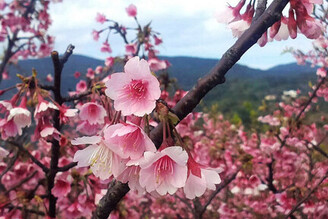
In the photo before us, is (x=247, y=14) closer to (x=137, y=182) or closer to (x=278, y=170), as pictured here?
(x=137, y=182)

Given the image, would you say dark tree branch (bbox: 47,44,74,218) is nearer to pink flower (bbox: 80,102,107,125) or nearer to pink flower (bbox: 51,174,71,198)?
pink flower (bbox: 51,174,71,198)

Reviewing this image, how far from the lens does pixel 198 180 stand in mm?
847

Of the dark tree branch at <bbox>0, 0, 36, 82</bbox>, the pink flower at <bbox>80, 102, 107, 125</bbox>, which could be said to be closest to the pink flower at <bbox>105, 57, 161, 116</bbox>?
the pink flower at <bbox>80, 102, 107, 125</bbox>

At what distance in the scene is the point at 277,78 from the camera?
124 feet

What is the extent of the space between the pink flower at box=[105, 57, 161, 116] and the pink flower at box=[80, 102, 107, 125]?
82 cm


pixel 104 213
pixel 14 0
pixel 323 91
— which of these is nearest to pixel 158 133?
pixel 104 213

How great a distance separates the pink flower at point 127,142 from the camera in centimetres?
82

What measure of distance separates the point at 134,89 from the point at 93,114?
898 mm

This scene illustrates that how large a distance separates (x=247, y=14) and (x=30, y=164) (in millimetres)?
2787

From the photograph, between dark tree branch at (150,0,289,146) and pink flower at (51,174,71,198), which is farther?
pink flower at (51,174,71,198)

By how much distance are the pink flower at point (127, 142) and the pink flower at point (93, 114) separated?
2.93ft

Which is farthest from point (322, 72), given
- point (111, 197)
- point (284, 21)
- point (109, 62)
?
point (111, 197)

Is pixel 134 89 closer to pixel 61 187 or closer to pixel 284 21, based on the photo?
pixel 284 21

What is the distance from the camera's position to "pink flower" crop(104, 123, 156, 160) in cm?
82
